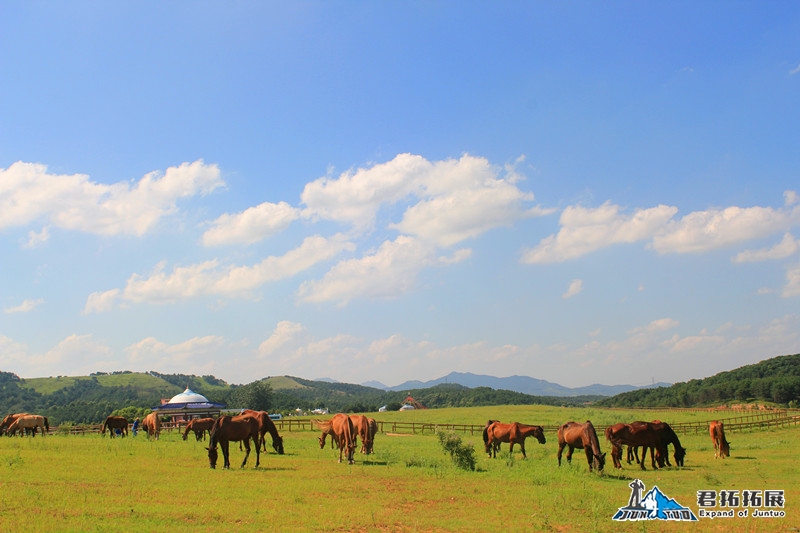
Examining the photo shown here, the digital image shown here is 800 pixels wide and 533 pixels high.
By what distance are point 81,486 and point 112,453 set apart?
347 inches

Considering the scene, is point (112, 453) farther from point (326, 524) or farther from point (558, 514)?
point (558, 514)

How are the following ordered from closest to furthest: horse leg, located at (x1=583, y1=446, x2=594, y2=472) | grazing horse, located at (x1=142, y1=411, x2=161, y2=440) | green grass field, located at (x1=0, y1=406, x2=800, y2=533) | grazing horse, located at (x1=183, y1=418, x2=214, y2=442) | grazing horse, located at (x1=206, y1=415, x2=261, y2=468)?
green grass field, located at (x1=0, y1=406, x2=800, y2=533) → grazing horse, located at (x1=206, y1=415, x2=261, y2=468) → horse leg, located at (x1=583, y1=446, x2=594, y2=472) → grazing horse, located at (x1=183, y1=418, x2=214, y2=442) → grazing horse, located at (x1=142, y1=411, x2=161, y2=440)

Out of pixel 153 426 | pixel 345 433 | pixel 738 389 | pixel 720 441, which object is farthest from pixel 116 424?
pixel 738 389

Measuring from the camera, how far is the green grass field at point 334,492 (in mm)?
11938

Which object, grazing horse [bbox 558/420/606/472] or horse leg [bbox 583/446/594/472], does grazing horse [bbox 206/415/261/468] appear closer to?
grazing horse [bbox 558/420/606/472]

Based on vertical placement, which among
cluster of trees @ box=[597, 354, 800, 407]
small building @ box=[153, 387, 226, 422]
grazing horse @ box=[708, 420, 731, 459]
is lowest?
cluster of trees @ box=[597, 354, 800, 407]

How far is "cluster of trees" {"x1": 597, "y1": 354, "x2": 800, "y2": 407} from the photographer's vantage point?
10397cm

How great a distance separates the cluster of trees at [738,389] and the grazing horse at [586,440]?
9043 cm

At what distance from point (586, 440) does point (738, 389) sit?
116 m

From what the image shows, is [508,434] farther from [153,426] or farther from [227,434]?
[153,426]

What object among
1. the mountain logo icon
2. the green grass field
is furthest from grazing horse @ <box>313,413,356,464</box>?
the mountain logo icon

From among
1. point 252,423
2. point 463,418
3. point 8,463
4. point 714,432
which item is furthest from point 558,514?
point 463,418

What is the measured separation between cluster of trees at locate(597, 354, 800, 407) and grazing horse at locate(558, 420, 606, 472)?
90.4 meters

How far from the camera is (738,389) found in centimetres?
11544
